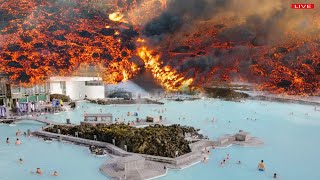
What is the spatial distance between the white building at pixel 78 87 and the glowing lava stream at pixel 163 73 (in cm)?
1624

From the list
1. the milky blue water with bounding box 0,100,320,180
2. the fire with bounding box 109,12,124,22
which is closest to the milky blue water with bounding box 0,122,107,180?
the milky blue water with bounding box 0,100,320,180

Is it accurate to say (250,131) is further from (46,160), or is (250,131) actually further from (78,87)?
(78,87)

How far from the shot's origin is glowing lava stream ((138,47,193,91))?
7062cm

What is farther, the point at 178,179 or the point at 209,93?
the point at 209,93

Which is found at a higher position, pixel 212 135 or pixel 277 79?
pixel 277 79

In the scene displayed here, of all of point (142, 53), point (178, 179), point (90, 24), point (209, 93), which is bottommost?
point (178, 179)

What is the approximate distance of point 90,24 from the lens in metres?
78.9

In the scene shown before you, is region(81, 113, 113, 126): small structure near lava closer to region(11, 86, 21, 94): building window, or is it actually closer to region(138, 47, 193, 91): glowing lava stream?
region(11, 86, 21, 94): building window

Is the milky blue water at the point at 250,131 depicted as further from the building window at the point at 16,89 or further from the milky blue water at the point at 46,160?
the building window at the point at 16,89

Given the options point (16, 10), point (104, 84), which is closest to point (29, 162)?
point (104, 84)

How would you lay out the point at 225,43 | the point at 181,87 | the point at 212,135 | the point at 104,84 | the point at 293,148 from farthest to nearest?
the point at 225,43 → the point at 181,87 → the point at 104,84 → the point at 212,135 → the point at 293,148

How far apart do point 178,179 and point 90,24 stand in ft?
220

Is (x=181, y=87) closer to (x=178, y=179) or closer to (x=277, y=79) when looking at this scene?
(x=277, y=79)

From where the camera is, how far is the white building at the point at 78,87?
174ft
